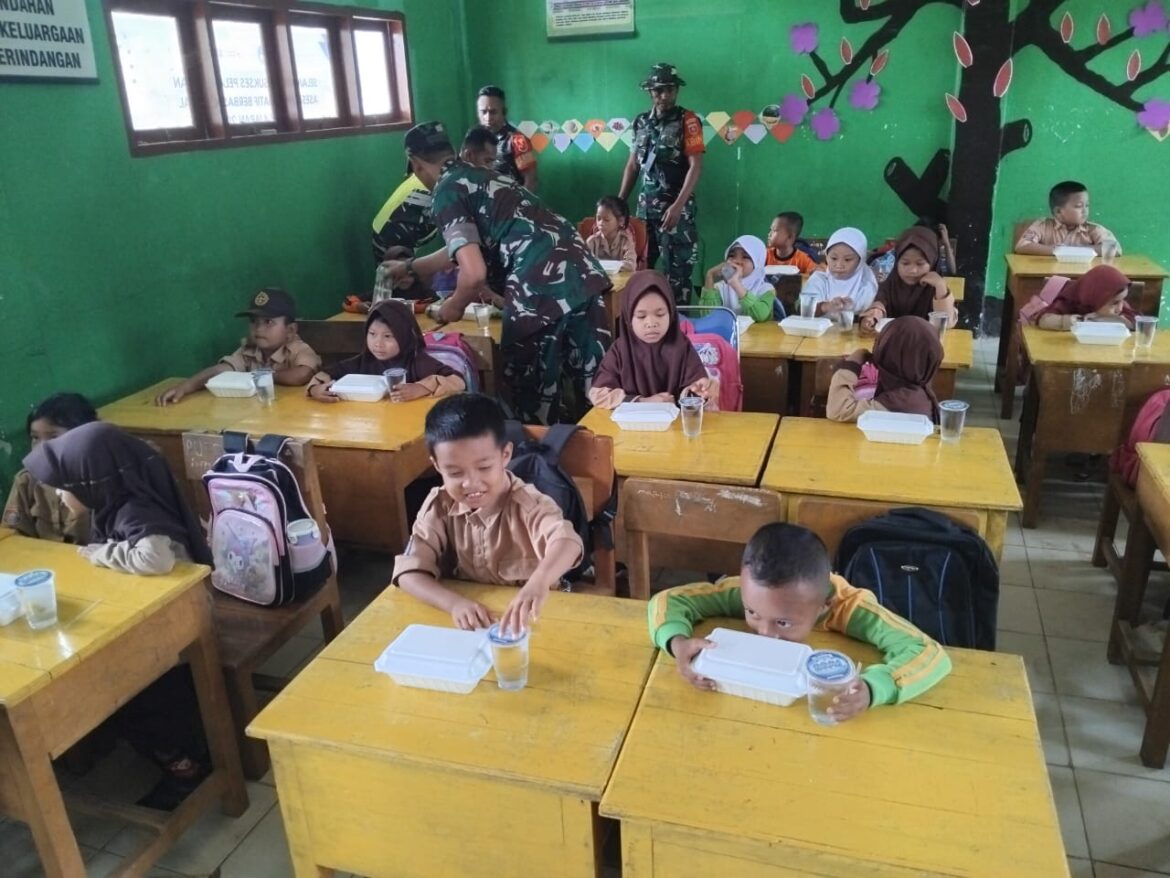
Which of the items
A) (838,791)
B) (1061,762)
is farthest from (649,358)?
(838,791)

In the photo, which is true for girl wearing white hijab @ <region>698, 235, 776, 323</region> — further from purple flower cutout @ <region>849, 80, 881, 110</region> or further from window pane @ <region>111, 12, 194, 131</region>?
window pane @ <region>111, 12, 194, 131</region>

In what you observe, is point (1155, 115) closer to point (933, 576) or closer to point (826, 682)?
point (933, 576)

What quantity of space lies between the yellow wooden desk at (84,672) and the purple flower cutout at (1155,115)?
6.36 m

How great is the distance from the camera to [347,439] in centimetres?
291

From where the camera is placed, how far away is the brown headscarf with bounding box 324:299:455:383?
11.3ft

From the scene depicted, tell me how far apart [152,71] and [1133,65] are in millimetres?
5744

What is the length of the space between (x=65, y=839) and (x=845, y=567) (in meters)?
1.79

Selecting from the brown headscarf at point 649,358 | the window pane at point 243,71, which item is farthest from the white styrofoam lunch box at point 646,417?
the window pane at point 243,71

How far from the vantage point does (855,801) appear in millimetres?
1287

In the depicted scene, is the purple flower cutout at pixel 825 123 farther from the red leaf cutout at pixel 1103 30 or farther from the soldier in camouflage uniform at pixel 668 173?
the red leaf cutout at pixel 1103 30

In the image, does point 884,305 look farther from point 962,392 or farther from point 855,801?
point 855,801

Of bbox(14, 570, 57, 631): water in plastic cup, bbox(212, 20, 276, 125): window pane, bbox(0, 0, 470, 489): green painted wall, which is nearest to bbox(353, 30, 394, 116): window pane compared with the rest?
bbox(0, 0, 470, 489): green painted wall

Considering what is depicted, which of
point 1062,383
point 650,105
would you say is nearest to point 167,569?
point 1062,383

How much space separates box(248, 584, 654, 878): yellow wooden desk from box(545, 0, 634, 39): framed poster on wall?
5.78m
